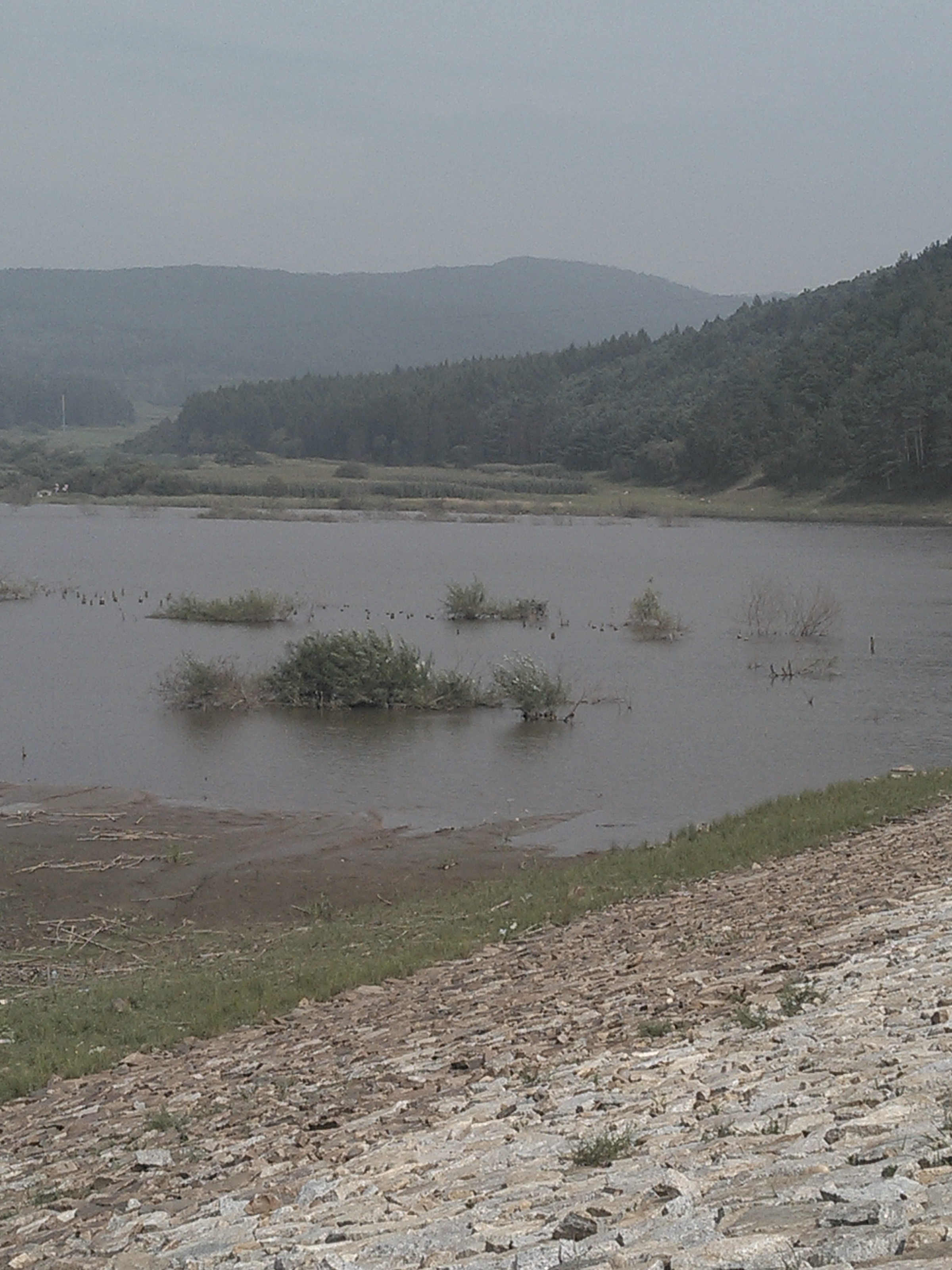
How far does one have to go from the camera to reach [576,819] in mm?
22719

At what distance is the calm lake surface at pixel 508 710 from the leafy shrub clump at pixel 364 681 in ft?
1.79

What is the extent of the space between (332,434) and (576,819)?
150m

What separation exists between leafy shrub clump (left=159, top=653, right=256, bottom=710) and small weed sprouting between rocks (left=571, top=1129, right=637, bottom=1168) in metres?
26.3

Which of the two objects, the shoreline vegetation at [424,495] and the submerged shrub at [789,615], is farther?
the shoreline vegetation at [424,495]

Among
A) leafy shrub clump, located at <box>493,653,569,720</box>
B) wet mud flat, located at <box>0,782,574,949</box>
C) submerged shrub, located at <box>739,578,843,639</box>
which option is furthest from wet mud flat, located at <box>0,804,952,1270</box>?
submerged shrub, located at <box>739,578,843,639</box>

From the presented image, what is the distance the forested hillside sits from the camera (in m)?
104

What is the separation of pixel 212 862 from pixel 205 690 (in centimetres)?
1366

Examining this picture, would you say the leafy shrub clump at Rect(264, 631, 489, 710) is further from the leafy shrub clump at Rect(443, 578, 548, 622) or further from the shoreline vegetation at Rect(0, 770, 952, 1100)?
the leafy shrub clump at Rect(443, 578, 548, 622)

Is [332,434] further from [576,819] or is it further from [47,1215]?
[47,1215]

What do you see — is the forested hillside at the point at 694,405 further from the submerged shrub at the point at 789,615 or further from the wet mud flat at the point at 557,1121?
the wet mud flat at the point at 557,1121

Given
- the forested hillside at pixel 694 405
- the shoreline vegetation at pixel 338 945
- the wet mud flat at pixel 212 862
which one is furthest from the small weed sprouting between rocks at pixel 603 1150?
the forested hillside at pixel 694 405

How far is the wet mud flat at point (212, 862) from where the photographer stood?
17047mm

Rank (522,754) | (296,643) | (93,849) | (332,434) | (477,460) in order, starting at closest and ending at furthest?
(93,849) → (522,754) → (296,643) → (477,460) → (332,434)

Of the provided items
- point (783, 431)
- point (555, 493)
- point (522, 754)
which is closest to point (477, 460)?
point (555, 493)
